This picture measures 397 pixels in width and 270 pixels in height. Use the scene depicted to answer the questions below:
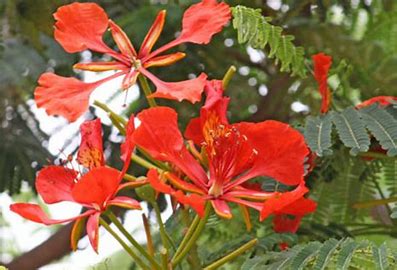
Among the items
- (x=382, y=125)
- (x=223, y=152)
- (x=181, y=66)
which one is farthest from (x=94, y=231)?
(x=181, y=66)

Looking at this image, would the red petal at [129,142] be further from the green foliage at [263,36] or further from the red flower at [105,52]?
the green foliage at [263,36]

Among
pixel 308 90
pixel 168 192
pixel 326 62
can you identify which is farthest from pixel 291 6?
pixel 168 192

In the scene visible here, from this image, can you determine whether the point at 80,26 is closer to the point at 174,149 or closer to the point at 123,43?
the point at 123,43

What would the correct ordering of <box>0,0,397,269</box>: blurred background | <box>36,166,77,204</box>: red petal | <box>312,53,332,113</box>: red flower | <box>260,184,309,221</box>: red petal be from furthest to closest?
<box>0,0,397,269</box>: blurred background → <box>312,53,332,113</box>: red flower → <box>36,166,77,204</box>: red petal → <box>260,184,309,221</box>: red petal

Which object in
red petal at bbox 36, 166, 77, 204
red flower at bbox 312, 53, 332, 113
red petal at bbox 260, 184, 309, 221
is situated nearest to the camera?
red petal at bbox 260, 184, 309, 221

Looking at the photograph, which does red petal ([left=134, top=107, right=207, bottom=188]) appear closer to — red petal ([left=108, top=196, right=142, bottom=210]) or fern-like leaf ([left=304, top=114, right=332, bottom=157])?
red petal ([left=108, top=196, right=142, bottom=210])

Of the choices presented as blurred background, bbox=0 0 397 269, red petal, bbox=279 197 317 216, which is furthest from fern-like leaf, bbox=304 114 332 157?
blurred background, bbox=0 0 397 269

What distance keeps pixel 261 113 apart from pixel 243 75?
0.35 feet

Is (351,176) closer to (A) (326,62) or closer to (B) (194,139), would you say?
(A) (326,62)

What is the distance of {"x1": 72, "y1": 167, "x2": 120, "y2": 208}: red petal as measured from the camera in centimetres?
106

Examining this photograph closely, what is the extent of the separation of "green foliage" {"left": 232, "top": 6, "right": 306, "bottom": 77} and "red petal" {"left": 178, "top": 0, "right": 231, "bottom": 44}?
0.09ft

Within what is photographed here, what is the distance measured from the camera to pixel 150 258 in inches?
42.8

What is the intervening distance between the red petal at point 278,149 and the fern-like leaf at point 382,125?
0.12 m

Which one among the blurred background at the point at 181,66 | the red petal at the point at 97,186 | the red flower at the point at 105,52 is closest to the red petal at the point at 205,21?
the red flower at the point at 105,52
